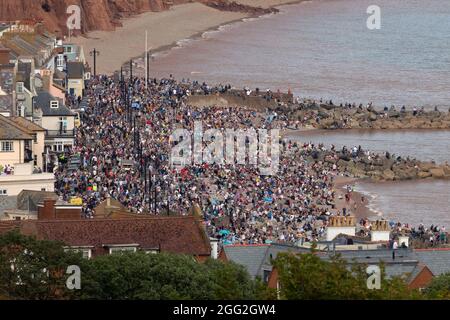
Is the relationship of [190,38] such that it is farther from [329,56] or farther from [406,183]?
[406,183]

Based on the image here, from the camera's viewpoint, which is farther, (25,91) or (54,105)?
(54,105)

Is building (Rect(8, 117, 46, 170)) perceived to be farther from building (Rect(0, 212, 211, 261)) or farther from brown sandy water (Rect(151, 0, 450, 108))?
brown sandy water (Rect(151, 0, 450, 108))

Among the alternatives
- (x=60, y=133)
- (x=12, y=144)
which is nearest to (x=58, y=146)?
(x=60, y=133)

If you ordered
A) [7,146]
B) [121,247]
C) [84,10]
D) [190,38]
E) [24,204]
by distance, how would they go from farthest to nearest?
[190,38], [84,10], [7,146], [24,204], [121,247]

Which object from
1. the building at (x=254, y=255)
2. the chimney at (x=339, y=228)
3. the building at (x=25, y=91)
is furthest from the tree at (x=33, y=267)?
the building at (x=25, y=91)

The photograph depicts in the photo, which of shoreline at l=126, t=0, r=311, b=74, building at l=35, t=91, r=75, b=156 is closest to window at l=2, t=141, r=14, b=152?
building at l=35, t=91, r=75, b=156

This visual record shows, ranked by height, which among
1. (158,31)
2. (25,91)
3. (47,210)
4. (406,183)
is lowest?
(406,183)
